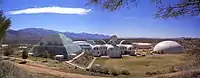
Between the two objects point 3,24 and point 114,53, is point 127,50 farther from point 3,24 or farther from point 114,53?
point 3,24

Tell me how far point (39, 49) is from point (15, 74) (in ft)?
181

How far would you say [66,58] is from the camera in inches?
2534

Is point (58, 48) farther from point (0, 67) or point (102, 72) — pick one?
point (0, 67)

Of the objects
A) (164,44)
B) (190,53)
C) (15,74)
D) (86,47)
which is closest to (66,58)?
(86,47)

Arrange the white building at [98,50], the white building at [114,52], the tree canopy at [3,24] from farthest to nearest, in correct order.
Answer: the white building at [98,50] < the white building at [114,52] < the tree canopy at [3,24]

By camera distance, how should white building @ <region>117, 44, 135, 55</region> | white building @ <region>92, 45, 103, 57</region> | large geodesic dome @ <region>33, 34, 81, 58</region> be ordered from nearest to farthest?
large geodesic dome @ <region>33, 34, 81, 58</region> → white building @ <region>92, 45, 103, 57</region> → white building @ <region>117, 44, 135, 55</region>

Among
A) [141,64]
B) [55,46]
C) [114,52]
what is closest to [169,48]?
[114,52]

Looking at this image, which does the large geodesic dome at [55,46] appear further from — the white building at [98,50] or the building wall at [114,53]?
the white building at [98,50]

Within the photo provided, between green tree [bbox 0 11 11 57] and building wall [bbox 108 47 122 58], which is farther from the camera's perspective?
building wall [bbox 108 47 122 58]

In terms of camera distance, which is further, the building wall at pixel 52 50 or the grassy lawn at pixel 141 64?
the building wall at pixel 52 50

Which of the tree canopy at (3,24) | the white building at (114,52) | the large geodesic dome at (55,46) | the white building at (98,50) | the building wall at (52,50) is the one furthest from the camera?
the white building at (98,50)

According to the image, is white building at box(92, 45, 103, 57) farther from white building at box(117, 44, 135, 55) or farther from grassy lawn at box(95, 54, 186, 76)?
grassy lawn at box(95, 54, 186, 76)

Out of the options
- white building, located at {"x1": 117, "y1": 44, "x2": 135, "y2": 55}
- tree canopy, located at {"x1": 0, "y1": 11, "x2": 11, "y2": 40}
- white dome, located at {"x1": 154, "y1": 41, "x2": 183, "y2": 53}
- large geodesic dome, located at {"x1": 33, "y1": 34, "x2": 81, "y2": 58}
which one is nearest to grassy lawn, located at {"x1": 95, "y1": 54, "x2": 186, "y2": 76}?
large geodesic dome, located at {"x1": 33, "y1": 34, "x2": 81, "y2": 58}

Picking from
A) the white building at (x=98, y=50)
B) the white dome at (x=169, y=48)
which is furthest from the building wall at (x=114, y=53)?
the white dome at (x=169, y=48)
